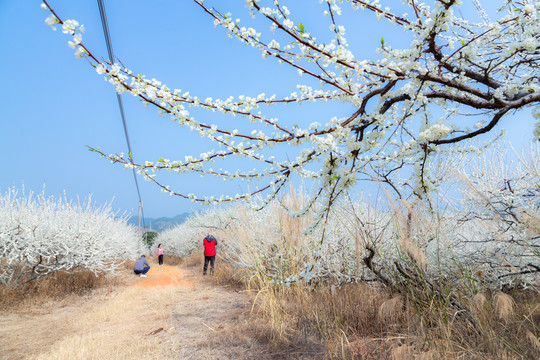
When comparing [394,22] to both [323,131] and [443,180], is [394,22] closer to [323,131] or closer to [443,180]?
[323,131]

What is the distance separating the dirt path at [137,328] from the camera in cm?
374

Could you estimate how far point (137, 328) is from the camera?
Answer: 16.4ft

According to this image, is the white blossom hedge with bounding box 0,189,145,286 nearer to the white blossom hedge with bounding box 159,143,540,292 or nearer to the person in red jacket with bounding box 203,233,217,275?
the person in red jacket with bounding box 203,233,217,275

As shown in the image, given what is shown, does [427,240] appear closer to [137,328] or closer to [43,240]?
[137,328]

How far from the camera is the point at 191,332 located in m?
4.48

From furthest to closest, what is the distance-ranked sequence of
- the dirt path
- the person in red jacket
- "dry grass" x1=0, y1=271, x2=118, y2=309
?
1. the person in red jacket
2. "dry grass" x1=0, y1=271, x2=118, y2=309
3. the dirt path

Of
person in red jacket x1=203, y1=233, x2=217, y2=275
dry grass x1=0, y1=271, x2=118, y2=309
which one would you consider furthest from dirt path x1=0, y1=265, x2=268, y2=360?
person in red jacket x1=203, y1=233, x2=217, y2=275

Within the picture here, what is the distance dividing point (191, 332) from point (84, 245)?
5.72 metres

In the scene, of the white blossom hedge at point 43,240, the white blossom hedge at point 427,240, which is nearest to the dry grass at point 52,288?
the white blossom hedge at point 43,240

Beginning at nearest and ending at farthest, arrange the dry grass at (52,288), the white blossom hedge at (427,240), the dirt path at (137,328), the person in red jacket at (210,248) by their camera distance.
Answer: the white blossom hedge at (427,240) → the dirt path at (137,328) → the dry grass at (52,288) → the person in red jacket at (210,248)

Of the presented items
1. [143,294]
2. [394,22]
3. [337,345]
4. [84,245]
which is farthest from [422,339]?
[84,245]

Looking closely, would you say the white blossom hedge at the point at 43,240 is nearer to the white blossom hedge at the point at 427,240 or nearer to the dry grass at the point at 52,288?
the dry grass at the point at 52,288

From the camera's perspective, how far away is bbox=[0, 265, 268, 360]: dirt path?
3.74 m

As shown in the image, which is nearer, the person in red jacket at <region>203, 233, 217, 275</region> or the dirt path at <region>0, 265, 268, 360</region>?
the dirt path at <region>0, 265, 268, 360</region>
